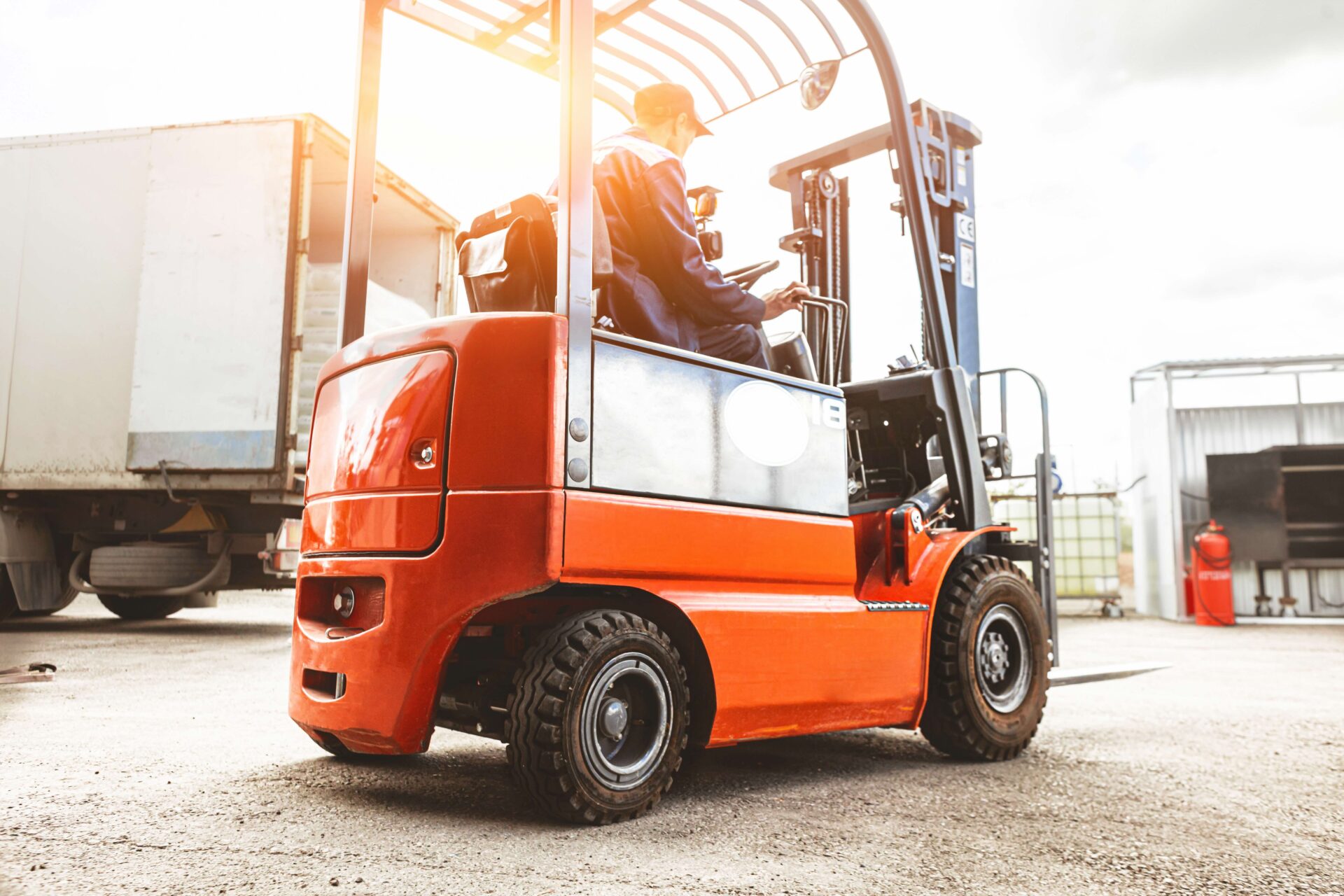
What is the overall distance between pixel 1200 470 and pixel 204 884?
16.4 meters

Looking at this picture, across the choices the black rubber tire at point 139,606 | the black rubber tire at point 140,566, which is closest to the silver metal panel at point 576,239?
the black rubber tire at point 140,566

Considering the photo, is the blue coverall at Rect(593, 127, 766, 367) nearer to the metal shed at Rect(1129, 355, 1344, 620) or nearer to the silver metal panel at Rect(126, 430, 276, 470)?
the silver metal panel at Rect(126, 430, 276, 470)

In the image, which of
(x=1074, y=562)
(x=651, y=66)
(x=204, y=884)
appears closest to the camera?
(x=204, y=884)

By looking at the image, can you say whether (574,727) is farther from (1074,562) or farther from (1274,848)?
(1074,562)

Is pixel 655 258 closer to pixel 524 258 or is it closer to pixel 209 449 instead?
pixel 524 258

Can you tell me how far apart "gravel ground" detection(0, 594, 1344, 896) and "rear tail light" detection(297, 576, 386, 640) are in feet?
1.64

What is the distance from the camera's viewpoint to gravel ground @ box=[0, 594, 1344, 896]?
2.34 metres

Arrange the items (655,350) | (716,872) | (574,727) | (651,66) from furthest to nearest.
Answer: (651,66)
(655,350)
(574,727)
(716,872)

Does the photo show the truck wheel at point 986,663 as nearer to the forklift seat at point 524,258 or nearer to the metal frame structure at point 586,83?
the metal frame structure at point 586,83

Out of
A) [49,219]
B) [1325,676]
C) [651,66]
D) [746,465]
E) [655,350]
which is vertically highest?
[49,219]

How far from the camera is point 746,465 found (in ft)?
10.6

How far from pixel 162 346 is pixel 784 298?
5960 millimetres

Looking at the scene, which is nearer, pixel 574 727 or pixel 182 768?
pixel 574 727

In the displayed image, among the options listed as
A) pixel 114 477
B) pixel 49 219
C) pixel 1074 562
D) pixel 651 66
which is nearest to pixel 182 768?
pixel 651 66
